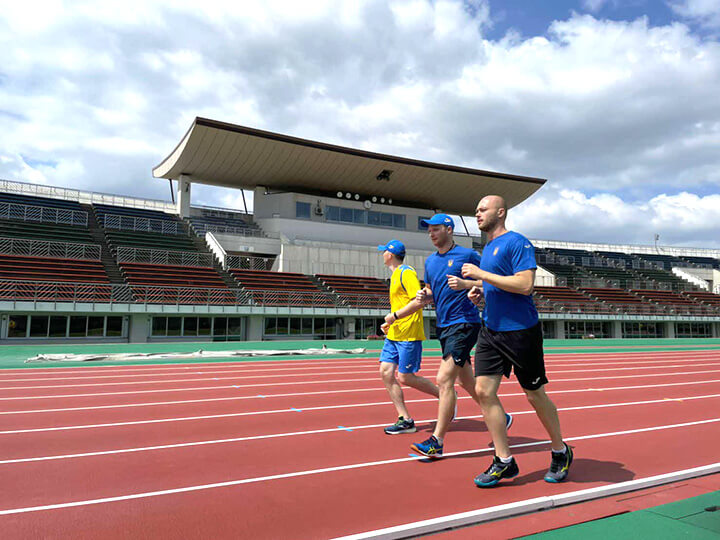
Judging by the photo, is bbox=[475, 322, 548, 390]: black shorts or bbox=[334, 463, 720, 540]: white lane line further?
bbox=[475, 322, 548, 390]: black shorts

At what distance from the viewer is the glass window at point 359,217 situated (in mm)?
42469

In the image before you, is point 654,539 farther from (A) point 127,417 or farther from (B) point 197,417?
(A) point 127,417

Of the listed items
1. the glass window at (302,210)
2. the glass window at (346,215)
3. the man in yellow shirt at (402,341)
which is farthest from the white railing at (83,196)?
the man in yellow shirt at (402,341)

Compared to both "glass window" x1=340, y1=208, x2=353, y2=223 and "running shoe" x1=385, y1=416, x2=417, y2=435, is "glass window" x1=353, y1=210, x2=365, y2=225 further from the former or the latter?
"running shoe" x1=385, y1=416, x2=417, y2=435

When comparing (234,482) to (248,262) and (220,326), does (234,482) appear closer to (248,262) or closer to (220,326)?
(220,326)

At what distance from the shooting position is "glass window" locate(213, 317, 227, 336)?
28.9 m

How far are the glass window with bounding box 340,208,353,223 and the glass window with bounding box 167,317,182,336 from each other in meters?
17.7

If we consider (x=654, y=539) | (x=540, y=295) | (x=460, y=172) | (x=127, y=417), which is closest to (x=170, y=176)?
(x=460, y=172)

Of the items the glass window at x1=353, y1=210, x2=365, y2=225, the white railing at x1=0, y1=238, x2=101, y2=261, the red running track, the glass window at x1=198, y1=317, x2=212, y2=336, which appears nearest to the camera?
the red running track

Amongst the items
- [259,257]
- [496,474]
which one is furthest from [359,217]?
[496,474]

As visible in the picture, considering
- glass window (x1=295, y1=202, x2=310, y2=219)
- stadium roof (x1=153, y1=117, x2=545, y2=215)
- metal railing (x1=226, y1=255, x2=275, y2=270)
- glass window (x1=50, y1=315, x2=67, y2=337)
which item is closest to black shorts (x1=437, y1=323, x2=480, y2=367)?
glass window (x1=50, y1=315, x2=67, y2=337)

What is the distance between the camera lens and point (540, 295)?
42.0 m

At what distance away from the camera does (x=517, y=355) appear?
12.3ft

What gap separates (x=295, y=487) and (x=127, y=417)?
3.81 m
